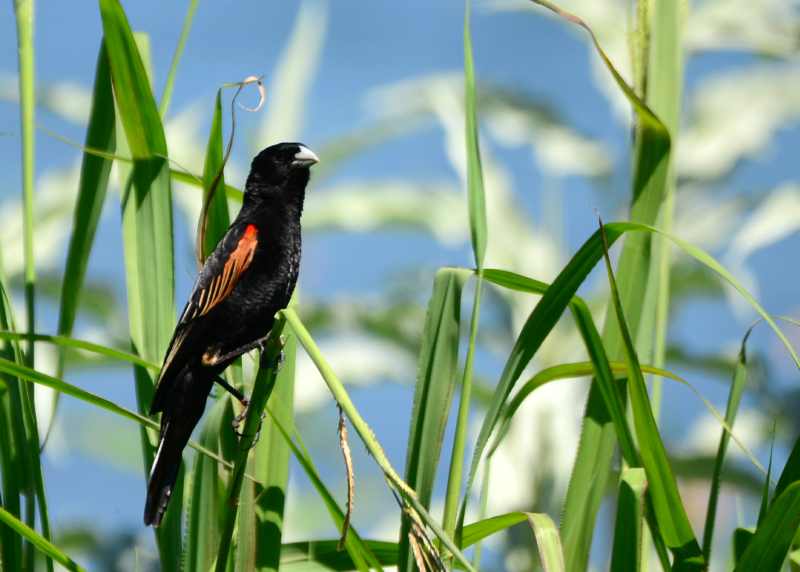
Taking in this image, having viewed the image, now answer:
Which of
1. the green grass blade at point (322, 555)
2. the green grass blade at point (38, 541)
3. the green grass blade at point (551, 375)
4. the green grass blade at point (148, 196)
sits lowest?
the green grass blade at point (322, 555)

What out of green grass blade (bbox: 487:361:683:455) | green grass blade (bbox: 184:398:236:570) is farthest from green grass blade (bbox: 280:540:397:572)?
green grass blade (bbox: 487:361:683:455)

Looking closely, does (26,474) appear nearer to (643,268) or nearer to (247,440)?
(247,440)

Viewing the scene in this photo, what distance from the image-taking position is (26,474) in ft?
4.01

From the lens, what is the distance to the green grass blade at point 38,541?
3.43 feet

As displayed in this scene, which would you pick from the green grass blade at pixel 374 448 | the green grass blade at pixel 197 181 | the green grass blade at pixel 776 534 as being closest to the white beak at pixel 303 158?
the green grass blade at pixel 197 181

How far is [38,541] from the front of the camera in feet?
3.48

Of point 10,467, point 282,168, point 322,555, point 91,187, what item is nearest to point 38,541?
point 10,467

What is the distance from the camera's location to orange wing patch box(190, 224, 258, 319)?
151cm

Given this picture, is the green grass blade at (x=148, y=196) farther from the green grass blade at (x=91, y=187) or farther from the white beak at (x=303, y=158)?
the white beak at (x=303, y=158)

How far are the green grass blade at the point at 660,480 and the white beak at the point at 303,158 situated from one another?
0.87 m

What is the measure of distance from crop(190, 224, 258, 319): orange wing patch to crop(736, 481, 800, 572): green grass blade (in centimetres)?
79

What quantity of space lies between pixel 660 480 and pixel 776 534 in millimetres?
121

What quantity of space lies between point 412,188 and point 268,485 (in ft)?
16.1

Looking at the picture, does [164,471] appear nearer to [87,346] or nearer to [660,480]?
[87,346]
